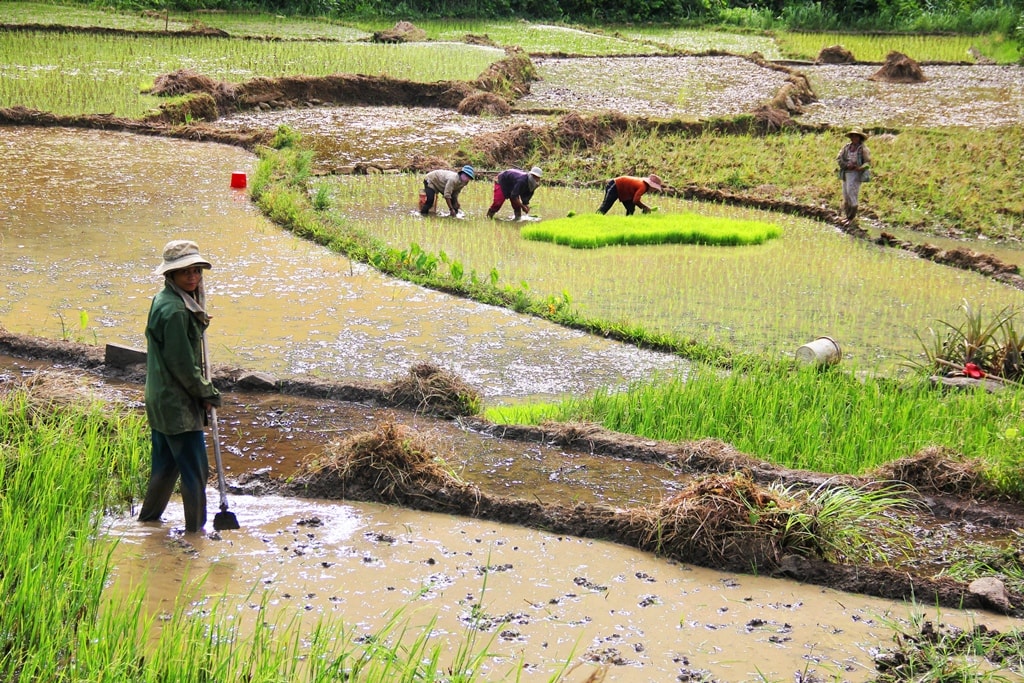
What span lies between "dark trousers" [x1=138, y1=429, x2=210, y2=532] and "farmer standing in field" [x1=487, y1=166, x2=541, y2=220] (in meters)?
7.29

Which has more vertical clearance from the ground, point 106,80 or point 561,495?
point 106,80

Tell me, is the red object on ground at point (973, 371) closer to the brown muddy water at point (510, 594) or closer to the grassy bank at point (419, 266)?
the grassy bank at point (419, 266)

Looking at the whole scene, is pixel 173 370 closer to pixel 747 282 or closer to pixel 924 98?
pixel 747 282

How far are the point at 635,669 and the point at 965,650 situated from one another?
1.17 meters

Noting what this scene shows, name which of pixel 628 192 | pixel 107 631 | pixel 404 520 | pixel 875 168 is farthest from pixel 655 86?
pixel 107 631

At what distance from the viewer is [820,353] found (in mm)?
7105

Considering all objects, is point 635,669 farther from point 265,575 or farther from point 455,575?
point 265,575

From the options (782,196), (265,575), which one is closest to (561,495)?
(265,575)

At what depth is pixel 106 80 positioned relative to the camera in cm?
1719

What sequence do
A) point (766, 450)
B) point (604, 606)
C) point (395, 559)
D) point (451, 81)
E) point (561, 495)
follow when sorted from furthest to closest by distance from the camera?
1. point (451, 81)
2. point (766, 450)
3. point (561, 495)
4. point (395, 559)
5. point (604, 606)

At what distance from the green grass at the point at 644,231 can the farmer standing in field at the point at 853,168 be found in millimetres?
1031

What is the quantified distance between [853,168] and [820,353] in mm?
5389

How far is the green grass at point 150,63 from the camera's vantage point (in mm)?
16062

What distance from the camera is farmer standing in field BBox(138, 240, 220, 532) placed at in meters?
4.43
